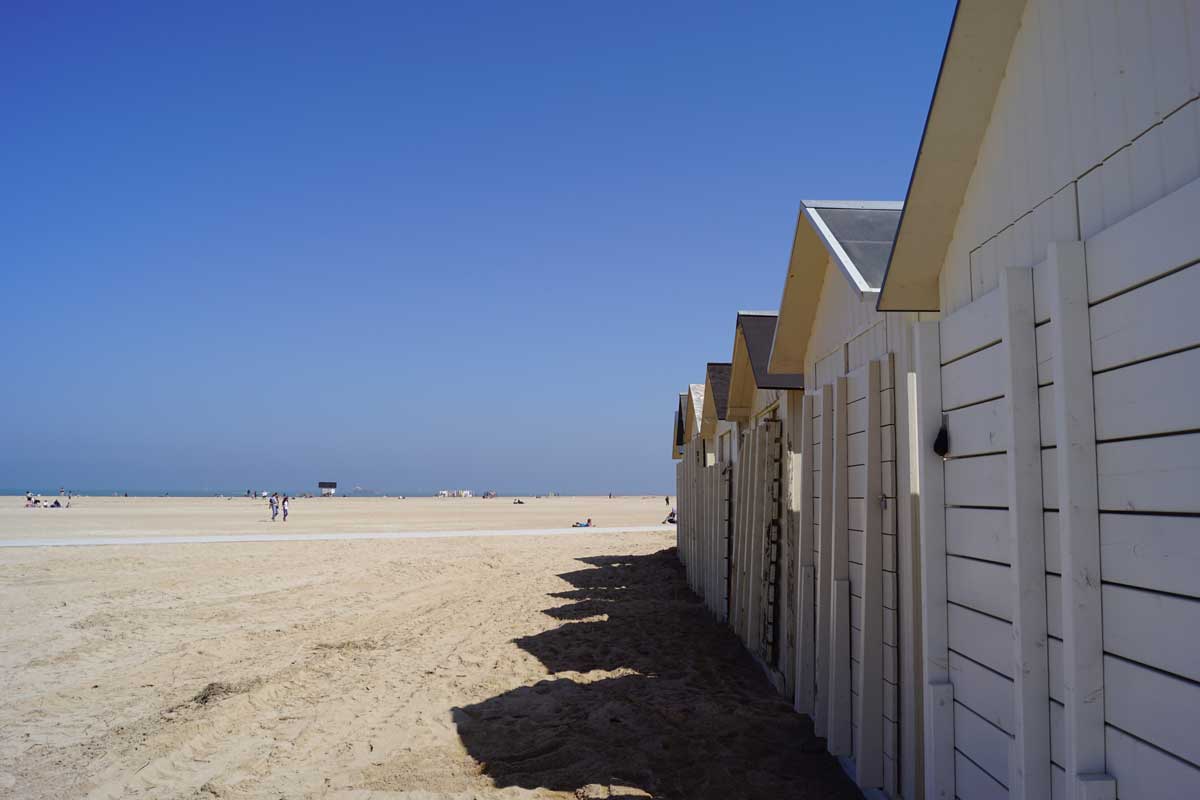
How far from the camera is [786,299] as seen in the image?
21.5ft

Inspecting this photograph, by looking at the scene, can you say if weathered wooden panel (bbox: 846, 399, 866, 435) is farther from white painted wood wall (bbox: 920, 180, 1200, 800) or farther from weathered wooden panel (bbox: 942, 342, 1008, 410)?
white painted wood wall (bbox: 920, 180, 1200, 800)

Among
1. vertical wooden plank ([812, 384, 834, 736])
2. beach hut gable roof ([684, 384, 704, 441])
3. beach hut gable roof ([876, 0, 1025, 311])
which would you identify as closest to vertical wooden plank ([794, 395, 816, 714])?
vertical wooden plank ([812, 384, 834, 736])

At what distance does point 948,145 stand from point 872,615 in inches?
104

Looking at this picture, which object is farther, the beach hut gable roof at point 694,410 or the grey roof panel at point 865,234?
the beach hut gable roof at point 694,410

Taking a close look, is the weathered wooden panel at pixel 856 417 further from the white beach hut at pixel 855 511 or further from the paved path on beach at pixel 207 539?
the paved path on beach at pixel 207 539

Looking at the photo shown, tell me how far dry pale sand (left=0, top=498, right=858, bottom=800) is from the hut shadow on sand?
2cm

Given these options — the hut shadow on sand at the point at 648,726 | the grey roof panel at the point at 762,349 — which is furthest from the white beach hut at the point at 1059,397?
the grey roof panel at the point at 762,349

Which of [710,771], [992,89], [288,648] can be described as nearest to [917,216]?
[992,89]

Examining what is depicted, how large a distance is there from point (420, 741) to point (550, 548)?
50.7ft

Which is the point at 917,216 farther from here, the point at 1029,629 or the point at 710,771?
the point at 710,771

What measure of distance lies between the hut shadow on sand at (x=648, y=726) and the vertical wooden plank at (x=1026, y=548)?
230cm

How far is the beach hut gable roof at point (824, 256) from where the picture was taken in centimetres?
495

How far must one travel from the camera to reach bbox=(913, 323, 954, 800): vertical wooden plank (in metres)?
3.52

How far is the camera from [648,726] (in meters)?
5.96
